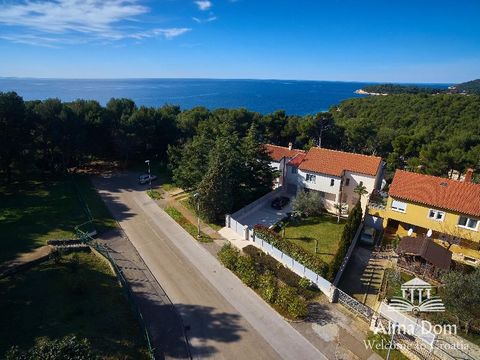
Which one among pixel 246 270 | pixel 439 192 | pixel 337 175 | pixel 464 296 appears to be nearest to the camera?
pixel 464 296

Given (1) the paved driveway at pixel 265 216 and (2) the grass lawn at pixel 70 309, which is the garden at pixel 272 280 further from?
(2) the grass lawn at pixel 70 309

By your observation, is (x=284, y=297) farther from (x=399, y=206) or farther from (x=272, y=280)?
(x=399, y=206)

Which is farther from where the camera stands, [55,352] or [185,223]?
[185,223]

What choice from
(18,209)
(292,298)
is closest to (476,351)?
(292,298)

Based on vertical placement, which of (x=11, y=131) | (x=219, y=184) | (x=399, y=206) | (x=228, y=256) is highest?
(x=11, y=131)

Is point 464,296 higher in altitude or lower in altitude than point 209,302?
higher

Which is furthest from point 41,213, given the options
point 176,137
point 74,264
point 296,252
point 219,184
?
point 296,252

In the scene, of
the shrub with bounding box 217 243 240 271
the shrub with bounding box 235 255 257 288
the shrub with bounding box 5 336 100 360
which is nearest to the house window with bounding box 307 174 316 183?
the shrub with bounding box 217 243 240 271
